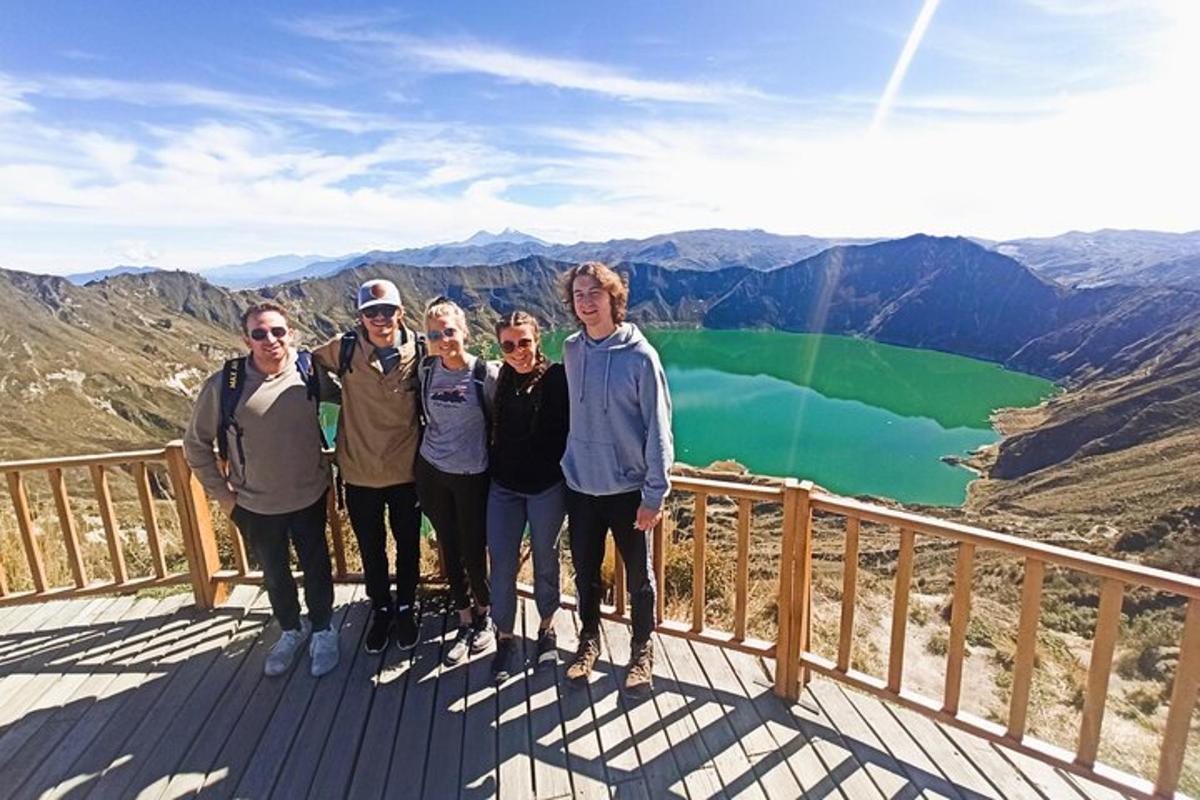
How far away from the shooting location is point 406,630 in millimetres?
2971

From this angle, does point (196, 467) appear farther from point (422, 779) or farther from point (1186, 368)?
point (1186, 368)

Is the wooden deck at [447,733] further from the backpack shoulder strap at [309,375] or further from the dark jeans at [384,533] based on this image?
the backpack shoulder strap at [309,375]

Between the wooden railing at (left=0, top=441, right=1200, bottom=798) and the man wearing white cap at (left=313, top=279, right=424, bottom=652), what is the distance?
A: 0.80m

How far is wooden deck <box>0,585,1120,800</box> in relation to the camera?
2.20 m

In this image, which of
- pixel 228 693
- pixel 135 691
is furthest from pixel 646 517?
pixel 135 691

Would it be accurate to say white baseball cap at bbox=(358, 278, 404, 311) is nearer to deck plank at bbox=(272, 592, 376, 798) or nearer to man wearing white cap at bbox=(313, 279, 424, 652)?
man wearing white cap at bbox=(313, 279, 424, 652)

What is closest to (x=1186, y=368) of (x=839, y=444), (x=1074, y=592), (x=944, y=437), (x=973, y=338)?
(x=944, y=437)

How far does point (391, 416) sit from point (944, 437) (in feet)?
170

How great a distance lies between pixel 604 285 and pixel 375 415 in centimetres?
109

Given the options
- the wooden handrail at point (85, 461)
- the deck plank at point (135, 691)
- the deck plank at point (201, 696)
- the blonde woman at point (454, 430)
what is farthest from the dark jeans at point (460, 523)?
the wooden handrail at point (85, 461)

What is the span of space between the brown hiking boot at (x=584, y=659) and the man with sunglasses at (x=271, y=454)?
1068mm

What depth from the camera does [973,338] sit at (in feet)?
331

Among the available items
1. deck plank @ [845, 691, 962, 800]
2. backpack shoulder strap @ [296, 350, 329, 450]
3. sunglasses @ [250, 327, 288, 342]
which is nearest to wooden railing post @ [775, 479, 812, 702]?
deck plank @ [845, 691, 962, 800]

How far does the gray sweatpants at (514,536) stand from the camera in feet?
8.52
